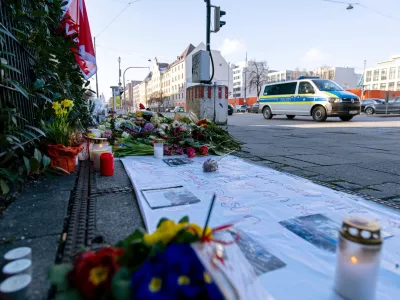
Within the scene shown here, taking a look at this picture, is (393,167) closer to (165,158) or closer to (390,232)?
(390,232)

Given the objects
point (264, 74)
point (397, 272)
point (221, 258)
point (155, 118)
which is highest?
point (264, 74)

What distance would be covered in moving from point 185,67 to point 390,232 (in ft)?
207

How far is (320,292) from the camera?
3.22ft

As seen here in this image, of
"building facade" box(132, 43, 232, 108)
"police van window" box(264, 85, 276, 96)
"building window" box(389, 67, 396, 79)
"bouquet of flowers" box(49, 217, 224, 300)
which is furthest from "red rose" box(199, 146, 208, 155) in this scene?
"building window" box(389, 67, 396, 79)

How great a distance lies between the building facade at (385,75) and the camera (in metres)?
59.1

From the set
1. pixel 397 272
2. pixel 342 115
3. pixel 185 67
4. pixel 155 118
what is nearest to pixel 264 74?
pixel 185 67

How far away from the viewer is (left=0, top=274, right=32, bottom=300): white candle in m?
0.77

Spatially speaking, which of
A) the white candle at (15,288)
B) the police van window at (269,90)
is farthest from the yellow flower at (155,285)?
the police van window at (269,90)

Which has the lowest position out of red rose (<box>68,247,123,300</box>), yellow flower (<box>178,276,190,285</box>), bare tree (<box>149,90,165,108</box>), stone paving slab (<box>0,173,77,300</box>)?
stone paving slab (<box>0,173,77,300</box>)

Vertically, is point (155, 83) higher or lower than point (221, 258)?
higher

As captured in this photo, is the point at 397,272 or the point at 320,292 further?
the point at 397,272

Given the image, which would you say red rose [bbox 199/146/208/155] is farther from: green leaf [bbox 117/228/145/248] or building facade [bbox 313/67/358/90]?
building facade [bbox 313/67/358/90]

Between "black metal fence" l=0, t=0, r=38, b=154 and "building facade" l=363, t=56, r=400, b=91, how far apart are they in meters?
74.1

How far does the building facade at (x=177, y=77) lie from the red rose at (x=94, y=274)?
51.9m
